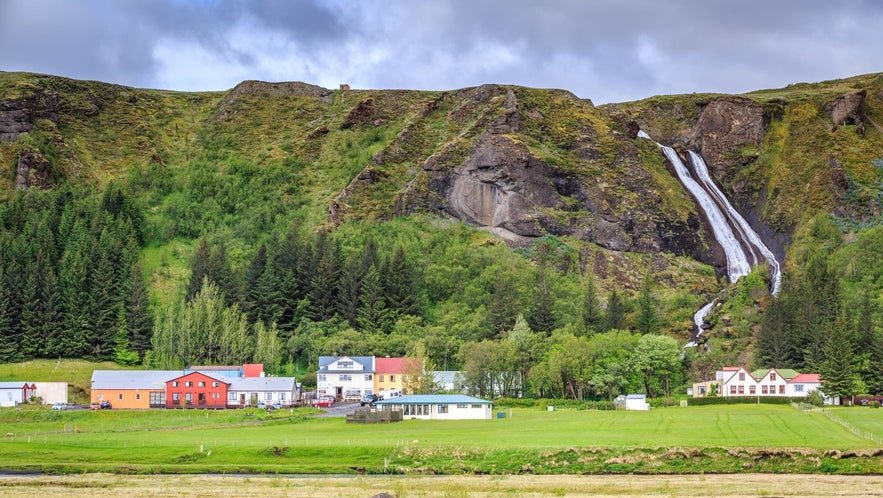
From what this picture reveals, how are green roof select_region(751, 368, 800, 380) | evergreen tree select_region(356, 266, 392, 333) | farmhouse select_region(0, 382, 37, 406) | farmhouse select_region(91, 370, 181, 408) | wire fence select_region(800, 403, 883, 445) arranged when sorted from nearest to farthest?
wire fence select_region(800, 403, 883, 445) → farmhouse select_region(0, 382, 37, 406) → farmhouse select_region(91, 370, 181, 408) → green roof select_region(751, 368, 800, 380) → evergreen tree select_region(356, 266, 392, 333)

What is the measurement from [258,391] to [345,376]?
1896 centimetres

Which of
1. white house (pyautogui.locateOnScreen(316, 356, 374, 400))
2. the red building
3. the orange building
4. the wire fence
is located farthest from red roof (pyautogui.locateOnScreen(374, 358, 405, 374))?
the wire fence

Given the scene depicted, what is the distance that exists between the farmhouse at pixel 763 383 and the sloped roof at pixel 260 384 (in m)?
48.0

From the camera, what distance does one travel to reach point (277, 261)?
17350 centimetres

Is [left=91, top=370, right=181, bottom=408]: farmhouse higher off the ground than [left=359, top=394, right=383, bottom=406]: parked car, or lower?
higher

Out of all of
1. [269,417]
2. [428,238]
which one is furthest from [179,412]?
[428,238]

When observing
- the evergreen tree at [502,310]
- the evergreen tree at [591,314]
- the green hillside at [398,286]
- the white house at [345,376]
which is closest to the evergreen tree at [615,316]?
the green hillside at [398,286]

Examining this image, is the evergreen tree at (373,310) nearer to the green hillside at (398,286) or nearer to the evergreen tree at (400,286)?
the green hillside at (398,286)

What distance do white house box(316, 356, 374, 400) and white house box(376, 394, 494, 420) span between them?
3981cm

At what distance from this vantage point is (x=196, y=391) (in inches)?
5089

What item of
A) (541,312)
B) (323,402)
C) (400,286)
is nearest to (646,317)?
(541,312)

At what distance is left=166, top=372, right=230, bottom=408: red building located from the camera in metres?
128

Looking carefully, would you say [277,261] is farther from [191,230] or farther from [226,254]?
[191,230]

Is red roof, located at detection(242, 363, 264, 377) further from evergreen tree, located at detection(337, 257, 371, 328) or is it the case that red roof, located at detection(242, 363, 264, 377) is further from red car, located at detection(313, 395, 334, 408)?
evergreen tree, located at detection(337, 257, 371, 328)
